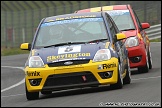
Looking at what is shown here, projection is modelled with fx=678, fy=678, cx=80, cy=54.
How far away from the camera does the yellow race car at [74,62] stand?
11.1m

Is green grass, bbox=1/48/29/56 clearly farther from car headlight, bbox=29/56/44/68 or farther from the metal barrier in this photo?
car headlight, bbox=29/56/44/68

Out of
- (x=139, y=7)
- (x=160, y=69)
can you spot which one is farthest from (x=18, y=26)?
(x=160, y=69)

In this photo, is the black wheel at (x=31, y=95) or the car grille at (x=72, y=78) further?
the black wheel at (x=31, y=95)

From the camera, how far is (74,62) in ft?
36.6

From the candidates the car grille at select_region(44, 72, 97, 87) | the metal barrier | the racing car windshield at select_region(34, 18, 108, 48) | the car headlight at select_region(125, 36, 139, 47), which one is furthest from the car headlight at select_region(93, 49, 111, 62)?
the metal barrier

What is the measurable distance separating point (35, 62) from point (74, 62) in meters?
0.70

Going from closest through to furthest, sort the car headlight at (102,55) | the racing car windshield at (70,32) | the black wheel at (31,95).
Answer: the car headlight at (102,55) < the black wheel at (31,95) < the racing car windshield at (70,32)

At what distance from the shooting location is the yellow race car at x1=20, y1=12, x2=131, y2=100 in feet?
36.4

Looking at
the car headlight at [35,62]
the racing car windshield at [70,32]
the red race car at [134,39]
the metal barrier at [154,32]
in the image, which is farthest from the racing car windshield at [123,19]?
the metal barrier at [154,32]

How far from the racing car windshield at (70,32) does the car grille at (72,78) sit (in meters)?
1.06

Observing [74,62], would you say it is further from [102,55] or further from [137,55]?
[137,55]

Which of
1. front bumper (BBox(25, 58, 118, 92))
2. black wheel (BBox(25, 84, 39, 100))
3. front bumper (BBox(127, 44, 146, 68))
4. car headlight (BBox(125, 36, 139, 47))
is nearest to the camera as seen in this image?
front bumper (BBox(25, 58, 118, 92))

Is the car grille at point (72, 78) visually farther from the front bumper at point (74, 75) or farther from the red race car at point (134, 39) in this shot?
the red race car at point (134, 39)

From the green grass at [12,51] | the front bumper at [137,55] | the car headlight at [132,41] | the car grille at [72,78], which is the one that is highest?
the car headlight at [132,41]
